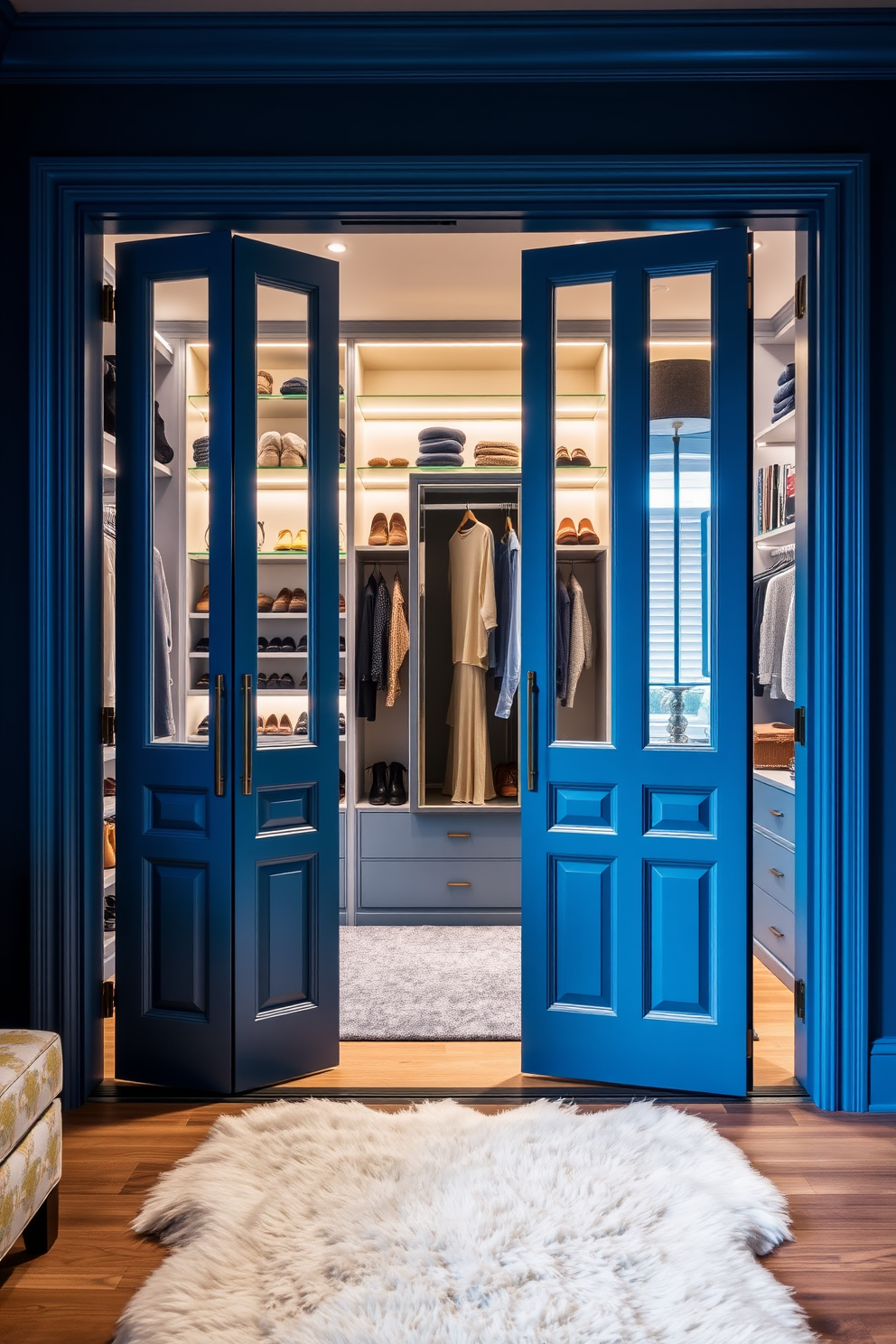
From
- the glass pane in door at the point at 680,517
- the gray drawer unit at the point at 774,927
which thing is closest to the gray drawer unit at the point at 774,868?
the gray drawer unit at the point at 774,927

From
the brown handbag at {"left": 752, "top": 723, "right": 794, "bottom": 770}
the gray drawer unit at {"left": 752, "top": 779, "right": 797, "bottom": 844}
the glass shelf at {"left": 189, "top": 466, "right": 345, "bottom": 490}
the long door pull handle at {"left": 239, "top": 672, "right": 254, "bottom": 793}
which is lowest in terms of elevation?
the gray drawer unit at {"left": 752, "top": 779, "right": 797, "bottom": 844}

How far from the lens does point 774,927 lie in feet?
12.0

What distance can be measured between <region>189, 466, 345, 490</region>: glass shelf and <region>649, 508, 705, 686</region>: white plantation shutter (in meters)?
1.05

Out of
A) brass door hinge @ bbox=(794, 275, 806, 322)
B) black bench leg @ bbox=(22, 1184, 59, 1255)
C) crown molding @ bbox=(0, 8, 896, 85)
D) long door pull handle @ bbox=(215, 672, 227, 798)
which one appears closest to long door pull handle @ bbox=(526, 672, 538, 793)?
long door pull handle @ bbox=(215, 672, 227, 798)

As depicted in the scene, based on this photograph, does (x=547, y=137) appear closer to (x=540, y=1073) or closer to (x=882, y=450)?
(x=882, y=450)

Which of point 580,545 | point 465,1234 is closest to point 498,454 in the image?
point 580,545

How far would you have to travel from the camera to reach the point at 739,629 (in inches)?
101

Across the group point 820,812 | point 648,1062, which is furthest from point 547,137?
point 648,1062

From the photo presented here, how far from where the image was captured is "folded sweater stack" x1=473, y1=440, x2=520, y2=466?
4.41 meters

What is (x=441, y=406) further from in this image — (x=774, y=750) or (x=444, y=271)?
(x=774, y=750)

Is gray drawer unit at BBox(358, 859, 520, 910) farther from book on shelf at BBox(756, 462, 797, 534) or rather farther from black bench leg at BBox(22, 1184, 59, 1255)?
black bench leg at BBox(22, 1184, 59, 1255)

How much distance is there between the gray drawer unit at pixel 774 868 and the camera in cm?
343

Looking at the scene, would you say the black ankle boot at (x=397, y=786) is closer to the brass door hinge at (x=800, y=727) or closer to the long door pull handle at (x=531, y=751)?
the long door pull handle at (x=531, y=751)

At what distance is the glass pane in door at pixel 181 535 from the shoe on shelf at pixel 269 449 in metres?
0.16
